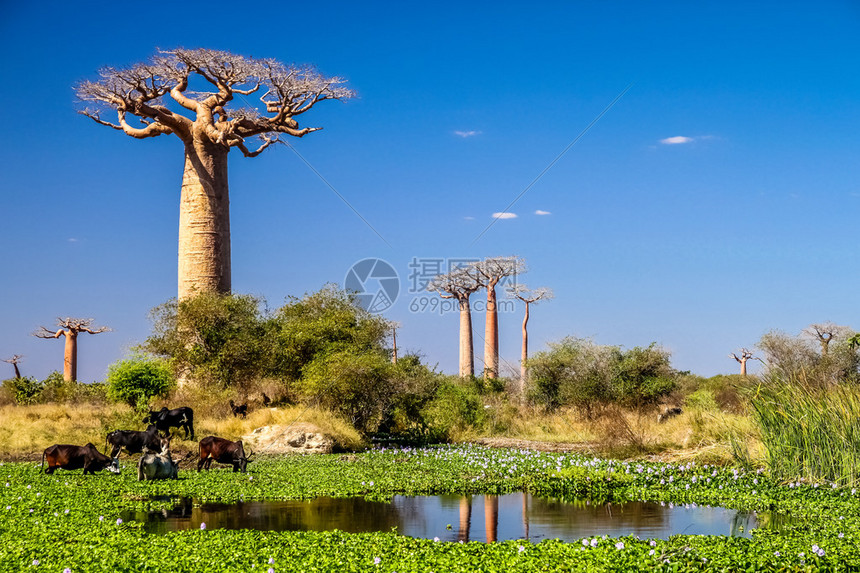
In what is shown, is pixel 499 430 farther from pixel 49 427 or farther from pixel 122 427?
pixel 49 427

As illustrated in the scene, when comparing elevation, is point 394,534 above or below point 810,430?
below

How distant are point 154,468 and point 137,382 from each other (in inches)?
453

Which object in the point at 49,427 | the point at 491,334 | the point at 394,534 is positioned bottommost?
the point at 394,534

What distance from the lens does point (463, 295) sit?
44.7m

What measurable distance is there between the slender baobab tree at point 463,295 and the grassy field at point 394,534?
95.5 feet

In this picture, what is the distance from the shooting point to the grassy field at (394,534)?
21.7ft

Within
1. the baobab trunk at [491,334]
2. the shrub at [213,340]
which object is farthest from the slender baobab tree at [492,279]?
the shrub at [213,340]

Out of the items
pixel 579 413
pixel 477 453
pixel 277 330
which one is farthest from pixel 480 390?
pixel 477 453

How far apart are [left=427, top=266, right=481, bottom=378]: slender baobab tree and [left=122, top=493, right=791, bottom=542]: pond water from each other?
32.8 m

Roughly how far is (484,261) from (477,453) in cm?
2888

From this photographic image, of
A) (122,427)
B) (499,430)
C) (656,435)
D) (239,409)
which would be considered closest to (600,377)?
(499,430)

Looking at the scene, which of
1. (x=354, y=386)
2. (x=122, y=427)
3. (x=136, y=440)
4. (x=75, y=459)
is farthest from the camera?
(x=354, y=386)

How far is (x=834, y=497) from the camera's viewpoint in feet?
32.7

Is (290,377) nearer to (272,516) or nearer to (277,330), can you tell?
(277,330)
